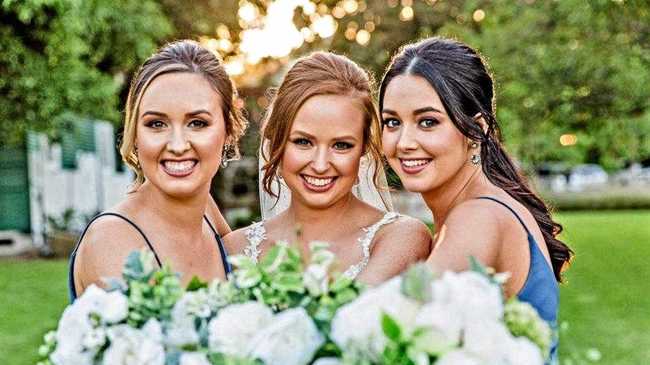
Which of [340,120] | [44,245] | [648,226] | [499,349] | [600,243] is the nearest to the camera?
[499,349]

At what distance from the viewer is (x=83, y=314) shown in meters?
1.87

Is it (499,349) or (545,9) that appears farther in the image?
(545,9)

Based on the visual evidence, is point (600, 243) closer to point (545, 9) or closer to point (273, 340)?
point (545, 9)

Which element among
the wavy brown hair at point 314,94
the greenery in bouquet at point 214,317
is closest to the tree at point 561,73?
the wavy brown hair at point 314,94

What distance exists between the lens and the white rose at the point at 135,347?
182 centimetres

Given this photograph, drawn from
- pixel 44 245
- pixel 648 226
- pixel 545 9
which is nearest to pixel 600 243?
pixel 648 226

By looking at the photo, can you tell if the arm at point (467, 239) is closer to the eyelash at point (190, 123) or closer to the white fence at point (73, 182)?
the eyelash at point (190, 123)

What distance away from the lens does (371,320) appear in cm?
A: 170

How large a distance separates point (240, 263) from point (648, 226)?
106ft

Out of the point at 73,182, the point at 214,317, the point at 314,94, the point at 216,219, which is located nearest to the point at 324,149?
the point at 314,94

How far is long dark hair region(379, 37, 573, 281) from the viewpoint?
289 centimetres

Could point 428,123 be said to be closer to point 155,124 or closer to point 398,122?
point 398,122

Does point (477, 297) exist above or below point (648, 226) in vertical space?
above

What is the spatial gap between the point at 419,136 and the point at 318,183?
59cm
